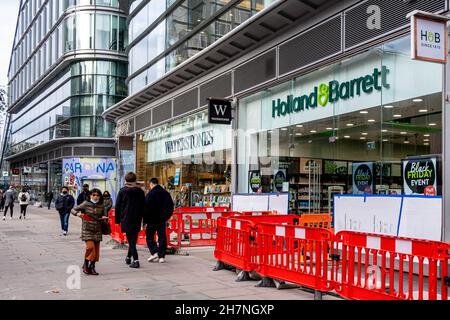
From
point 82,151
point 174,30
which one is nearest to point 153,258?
point 174,30

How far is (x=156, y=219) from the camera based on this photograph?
10695mm

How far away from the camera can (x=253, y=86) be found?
16453 mm

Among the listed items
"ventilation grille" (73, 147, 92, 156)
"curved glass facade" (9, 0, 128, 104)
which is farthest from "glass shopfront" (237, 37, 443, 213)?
"curved glass facade" (9, 0, 128, 104)

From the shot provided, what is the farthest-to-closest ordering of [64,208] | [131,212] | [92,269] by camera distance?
[64,208] < [131,212] < [92,269]

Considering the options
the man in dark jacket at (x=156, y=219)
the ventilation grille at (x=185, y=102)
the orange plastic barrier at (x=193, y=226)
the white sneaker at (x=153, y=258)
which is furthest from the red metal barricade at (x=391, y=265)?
the ventilation grille at (x=185, y=102)

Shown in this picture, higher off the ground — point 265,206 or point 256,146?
point 256,146

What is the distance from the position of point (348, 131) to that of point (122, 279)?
6595 mm

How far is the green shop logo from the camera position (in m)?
11.4

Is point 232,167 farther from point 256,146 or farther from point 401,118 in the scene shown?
point 401,118

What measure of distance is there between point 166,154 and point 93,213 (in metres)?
15.0

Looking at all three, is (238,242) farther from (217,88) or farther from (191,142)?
(191,142)

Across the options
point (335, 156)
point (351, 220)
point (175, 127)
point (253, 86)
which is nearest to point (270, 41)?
point (253, 86)
